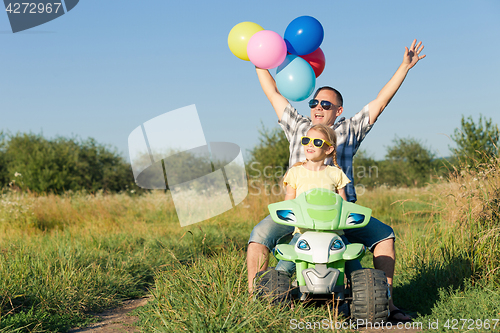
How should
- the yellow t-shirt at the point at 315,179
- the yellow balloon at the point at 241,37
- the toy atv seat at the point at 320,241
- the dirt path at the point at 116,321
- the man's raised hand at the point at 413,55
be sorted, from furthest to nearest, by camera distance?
the yellow balloon at the point at 241,37 < the man's raised hand at the point at 413,55 < the dirt path at the point at 116,321 < the yellow t-shirt at the point at 315,179 < the toy atv seat at the point at 320,241

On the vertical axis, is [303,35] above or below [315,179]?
above

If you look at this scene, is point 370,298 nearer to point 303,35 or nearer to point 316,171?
point 316,171

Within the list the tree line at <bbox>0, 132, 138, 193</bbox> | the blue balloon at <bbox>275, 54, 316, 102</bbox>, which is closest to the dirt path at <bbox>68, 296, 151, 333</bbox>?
the blue balloon at <bbox>275, 54, 316, 102</bbox>

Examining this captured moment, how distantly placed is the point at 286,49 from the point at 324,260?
7.36ft

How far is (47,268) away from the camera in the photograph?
3820 mm

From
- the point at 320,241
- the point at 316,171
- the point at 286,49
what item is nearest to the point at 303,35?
the point at 286,49

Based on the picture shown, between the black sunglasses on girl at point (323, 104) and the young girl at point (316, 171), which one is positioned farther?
the black sunglasses on girl at point (323, 104)

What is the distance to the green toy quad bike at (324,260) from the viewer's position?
7.77 ft

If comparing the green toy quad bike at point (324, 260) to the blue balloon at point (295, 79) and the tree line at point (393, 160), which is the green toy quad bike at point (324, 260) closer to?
the blue balloon at point (295, 79)

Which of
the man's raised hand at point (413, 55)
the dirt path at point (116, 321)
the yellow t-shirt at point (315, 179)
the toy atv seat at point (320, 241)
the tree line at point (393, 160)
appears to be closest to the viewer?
the toy atv seat at point (320, 241)

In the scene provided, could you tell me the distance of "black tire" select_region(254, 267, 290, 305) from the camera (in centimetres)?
245

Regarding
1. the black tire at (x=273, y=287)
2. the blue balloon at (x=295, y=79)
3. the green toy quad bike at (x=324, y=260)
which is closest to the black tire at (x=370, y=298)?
the green toy quad bike at (x=324, y=260)

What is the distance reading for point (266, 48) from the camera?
12.0 feet

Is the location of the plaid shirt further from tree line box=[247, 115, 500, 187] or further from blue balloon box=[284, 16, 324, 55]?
tree line box=[247, 115, 500, 187]
